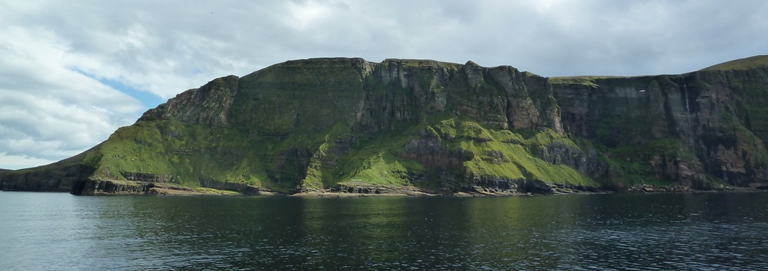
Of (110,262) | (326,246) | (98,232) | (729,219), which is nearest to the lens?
(110,262)

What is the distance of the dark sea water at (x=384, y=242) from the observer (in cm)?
7150

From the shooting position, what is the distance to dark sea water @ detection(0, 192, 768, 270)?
71500mm

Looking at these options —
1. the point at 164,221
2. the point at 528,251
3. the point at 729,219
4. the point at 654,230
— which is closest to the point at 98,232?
the point at 164,221

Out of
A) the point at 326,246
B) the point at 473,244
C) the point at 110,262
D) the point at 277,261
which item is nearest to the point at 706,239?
the point at 473,244

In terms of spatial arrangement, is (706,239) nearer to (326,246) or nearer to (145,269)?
(326,246)

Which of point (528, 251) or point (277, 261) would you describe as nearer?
point (277, 261)

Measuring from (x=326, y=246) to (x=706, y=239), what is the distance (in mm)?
68999

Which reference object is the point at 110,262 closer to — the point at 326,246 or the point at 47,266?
the point at 47,266

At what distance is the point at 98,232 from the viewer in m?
103

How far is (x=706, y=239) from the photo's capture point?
308 feet

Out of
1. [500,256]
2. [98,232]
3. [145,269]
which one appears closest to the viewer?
[145,269]

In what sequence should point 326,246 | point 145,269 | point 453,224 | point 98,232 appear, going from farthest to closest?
point 453,224 → point 98,232 → point 326,246 → point 145,269

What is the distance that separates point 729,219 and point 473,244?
269ft

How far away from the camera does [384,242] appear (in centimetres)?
9056
